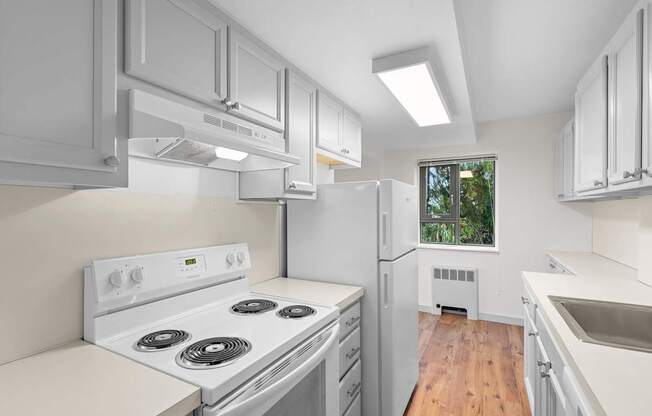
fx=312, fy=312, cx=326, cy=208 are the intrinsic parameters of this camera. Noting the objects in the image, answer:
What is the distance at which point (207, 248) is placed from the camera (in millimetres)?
1652

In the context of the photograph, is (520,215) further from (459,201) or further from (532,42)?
(532,42)

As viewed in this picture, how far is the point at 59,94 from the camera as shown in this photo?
0.82m

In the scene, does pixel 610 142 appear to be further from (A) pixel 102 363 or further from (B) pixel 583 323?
(A) pixel 102 363

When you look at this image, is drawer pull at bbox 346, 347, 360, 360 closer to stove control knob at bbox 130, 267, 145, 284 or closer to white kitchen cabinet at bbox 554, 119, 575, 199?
stove control knob at bbox 130, 267, 145, 284

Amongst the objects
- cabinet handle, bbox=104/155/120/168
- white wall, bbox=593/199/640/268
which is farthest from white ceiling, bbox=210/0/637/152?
white wall, bbox=593/199/640/268

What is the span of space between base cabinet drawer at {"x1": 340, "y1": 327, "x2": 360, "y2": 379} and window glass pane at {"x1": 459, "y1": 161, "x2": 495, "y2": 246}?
9.44 ft

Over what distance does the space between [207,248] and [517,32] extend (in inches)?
87.4

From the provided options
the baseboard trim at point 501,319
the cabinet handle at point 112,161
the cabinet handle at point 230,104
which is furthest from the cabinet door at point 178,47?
the baseboard trim at point 501,319

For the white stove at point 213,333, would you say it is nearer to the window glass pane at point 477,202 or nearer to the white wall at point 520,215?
the white wall at point 520,215

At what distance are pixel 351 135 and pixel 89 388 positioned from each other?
7.30 ft

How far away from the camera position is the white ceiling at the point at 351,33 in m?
1.32

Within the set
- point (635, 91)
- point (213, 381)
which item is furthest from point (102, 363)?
point (635, 91)

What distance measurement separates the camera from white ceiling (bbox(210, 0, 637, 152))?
1.37 meters

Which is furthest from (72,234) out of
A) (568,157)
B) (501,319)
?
(501,319)
